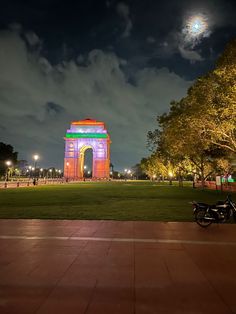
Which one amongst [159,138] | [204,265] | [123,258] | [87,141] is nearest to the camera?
[204,265]

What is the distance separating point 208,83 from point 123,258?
2090cm

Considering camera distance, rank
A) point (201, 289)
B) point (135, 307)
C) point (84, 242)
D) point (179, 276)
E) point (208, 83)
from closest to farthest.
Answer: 1. point (135, 307)
2. point (201, 289)
3. point (179, 276)
4. point (84, 242)
5. point (208, 83)

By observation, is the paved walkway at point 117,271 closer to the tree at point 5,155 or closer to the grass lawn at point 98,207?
the grass lawn at point 98,207

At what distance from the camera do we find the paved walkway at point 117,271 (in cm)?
457

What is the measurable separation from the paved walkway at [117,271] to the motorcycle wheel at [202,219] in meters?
1.08

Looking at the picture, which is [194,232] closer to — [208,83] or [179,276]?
[179,276]

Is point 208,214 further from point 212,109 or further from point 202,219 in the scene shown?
point 212,109

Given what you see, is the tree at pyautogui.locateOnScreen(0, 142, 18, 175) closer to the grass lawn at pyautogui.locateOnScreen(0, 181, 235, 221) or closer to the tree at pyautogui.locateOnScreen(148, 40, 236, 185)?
the grass lawn at pyautogui.locateOnScreen(0, 181, 235, 221)

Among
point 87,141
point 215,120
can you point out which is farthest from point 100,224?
point 87,141

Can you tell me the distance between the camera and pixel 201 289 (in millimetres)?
5188

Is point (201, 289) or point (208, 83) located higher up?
point (208, 83)

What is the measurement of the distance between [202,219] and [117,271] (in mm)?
6379

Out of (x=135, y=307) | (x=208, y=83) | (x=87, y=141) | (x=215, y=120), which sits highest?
(x=87, y=141)

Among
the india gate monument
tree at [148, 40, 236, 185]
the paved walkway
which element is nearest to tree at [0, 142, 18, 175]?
the india gate monument
